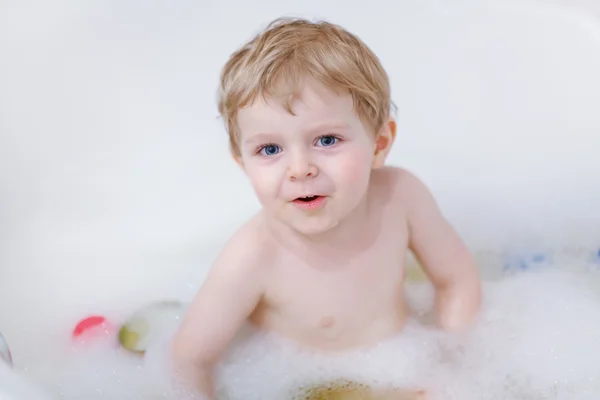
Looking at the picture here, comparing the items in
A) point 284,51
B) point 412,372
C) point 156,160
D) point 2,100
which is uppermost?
point 284,51

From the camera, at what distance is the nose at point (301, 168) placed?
0.90 metres

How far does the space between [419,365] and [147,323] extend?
1.30 ft

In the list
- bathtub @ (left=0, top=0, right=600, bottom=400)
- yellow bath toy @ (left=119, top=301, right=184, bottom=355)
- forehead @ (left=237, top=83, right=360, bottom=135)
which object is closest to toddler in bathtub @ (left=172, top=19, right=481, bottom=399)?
forehead @ (left=237, top=83, right=360, bottom=135)

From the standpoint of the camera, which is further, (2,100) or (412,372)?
(2,100)

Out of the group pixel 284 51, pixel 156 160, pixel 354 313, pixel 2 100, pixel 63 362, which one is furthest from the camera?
pixel 156 160

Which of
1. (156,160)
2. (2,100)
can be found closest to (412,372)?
(156,160)

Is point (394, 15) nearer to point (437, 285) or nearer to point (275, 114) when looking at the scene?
point (437, 285)

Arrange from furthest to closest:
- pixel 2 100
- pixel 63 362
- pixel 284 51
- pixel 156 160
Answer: pixel 156 160 → pixel 2 100 → pixel 63 362 → pixel 284 51

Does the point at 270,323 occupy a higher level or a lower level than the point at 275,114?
lower

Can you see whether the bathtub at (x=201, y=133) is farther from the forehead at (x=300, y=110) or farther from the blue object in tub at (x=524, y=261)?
the forehead at (x=300, y=110)

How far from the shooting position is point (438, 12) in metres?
1.58

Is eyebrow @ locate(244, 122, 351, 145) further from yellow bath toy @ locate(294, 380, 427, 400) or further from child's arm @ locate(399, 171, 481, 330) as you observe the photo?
yellow bath toy @ locate(294, 380, 427, 400)

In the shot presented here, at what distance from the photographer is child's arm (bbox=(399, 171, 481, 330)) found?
43.8 inches

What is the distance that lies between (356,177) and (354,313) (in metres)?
0.23
